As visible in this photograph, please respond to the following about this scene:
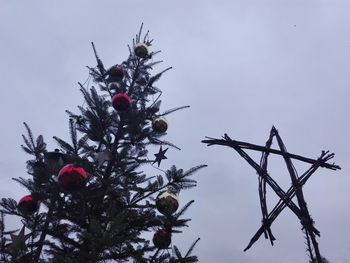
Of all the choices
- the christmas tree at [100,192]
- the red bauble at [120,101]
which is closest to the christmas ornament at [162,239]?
the christmas tree at [100,192]

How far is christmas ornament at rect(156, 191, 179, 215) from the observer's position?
5.89 m

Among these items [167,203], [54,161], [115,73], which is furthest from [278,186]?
[115,73]

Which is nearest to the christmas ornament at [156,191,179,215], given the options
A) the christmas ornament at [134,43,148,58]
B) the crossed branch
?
the crossed branch

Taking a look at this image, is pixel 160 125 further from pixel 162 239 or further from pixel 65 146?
pixel 162 239

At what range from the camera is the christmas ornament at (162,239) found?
6.00m

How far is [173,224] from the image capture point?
19.5ft

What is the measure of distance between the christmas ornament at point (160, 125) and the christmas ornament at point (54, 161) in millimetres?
2081

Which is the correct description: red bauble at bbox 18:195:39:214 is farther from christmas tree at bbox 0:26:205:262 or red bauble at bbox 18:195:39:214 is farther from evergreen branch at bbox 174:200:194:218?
evergreen branch at bbox 174:200:194:218

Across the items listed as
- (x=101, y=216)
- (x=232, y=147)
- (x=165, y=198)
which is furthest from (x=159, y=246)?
(x=232, y=147)

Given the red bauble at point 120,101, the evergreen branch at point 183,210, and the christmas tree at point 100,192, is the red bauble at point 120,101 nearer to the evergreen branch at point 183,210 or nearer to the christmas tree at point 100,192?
the christmas tree at point 100,192

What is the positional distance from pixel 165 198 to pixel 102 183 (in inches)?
48.6

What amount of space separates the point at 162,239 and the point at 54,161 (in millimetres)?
2220

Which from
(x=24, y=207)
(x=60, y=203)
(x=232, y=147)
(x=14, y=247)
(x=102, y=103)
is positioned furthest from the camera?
(x=102, y=103)

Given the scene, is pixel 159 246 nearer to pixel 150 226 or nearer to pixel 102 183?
pixel 150 226
